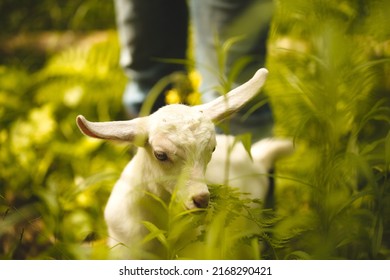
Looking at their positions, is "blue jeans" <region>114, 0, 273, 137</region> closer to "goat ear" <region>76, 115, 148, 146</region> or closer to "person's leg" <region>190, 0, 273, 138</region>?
"person's leg" <region>190, 0, 273, 138</region>

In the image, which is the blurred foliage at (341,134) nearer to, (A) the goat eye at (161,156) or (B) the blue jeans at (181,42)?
(B) the blue jeans at (181,42)

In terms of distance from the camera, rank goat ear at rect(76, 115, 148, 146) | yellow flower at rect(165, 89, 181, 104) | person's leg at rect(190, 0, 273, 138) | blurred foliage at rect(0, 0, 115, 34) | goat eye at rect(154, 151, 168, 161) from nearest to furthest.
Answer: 1. goat ear at rect(76, 115, 148, 146)
2. goat eye at rect(154, 151, 168, 161)
3. person's leg at rect(190, 0, 273, 138)
4. yellow flower at rect(165, 89, 181, 104)
5. blurred foliage at rect(0, 0, 115, 34)

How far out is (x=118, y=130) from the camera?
2.16 m

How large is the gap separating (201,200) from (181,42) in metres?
1.53

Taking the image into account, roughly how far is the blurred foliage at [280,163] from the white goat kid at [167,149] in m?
0.09

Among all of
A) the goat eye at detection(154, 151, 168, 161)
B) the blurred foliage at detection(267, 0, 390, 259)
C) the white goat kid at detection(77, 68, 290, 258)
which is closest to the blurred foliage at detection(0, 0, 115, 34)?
the blurred foliage at detection(267, 0, 390, 259)

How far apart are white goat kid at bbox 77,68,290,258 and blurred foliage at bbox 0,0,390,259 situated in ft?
0.30

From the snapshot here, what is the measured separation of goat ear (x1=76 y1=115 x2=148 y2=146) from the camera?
6.80 ft

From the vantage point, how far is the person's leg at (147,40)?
10.5 ft

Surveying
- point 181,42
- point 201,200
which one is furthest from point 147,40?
point 201,200

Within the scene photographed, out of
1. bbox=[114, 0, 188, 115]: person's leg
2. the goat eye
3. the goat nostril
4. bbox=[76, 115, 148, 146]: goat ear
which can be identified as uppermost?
bbox=[114, 0, 188, 115]: person's leg
